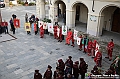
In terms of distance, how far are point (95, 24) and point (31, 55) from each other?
7074 millimetres

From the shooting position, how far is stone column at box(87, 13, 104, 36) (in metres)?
16.1

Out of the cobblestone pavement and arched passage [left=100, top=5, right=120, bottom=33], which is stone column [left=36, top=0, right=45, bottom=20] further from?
arched passage [left=100, top=5, right=120, bottom=33]

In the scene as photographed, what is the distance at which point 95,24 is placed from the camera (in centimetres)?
1647

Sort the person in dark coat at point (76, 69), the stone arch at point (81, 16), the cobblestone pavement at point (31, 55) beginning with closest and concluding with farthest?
the person in dark coat at point (76, 69)
the cobblestone pavement at point (31, 55)
the stone arch at point (81, 16)

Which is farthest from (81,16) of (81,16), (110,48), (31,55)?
(31,55)

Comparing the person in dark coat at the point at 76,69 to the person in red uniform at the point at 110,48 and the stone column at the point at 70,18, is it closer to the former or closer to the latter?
the person in red uniform at the point at 110,48

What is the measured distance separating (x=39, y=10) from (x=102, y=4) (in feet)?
39.8

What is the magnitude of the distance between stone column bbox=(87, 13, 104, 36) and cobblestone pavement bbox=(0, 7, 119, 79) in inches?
110

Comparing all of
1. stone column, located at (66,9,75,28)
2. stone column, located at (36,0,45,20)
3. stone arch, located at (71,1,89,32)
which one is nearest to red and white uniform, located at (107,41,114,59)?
stone arch, located at (71,1,89,32)

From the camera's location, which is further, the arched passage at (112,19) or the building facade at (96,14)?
the arched passage at (112,19)

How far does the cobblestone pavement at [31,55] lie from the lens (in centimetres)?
1152

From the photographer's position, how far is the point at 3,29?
19.3 metres

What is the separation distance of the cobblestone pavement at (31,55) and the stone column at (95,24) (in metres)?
2.81

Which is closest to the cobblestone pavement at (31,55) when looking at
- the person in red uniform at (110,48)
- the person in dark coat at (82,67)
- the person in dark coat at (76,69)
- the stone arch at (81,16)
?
the person in red uniform at (110,48)
